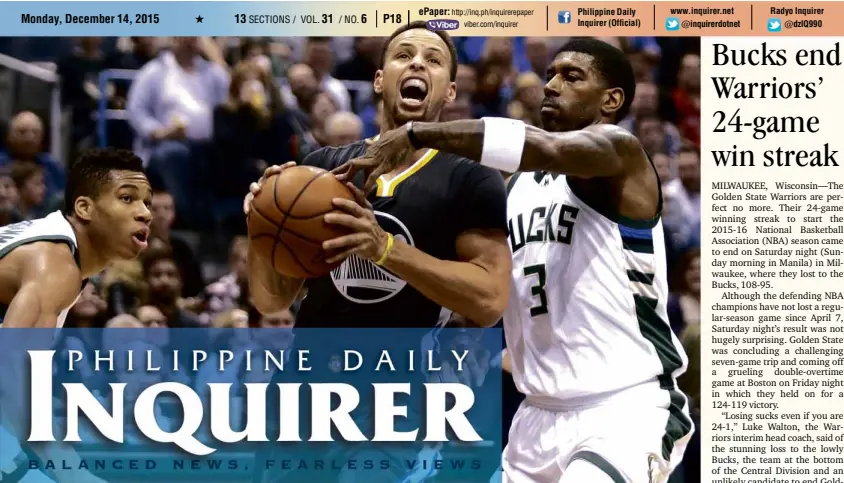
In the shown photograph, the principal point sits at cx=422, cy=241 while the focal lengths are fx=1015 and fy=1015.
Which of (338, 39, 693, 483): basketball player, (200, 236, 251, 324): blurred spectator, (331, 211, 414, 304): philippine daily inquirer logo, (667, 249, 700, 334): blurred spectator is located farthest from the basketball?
(667, 249, 700, 334): blurred spectator

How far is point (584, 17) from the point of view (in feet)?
12.8

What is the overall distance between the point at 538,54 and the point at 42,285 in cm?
205

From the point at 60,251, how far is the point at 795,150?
2.79 metres

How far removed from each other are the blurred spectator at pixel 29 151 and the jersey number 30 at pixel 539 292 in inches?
75.5

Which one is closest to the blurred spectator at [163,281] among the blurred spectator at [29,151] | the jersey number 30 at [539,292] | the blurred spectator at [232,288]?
the blurred spectator at [232,288]

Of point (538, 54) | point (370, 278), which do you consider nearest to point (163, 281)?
point (370, 278)

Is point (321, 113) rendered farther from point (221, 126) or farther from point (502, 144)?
point (502, 144)

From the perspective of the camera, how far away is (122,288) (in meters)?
4.09

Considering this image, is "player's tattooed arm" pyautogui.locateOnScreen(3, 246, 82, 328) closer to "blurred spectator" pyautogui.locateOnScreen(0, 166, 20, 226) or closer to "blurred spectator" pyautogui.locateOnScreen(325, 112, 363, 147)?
"blurred spectator" pyautogui.locateOnScreen(0, 166, 20, 226)

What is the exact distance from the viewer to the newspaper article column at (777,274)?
12.6ft

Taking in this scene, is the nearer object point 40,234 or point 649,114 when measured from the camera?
point 40,234

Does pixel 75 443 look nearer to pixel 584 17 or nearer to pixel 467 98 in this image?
pixel 467 98

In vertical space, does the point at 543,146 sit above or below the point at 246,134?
below

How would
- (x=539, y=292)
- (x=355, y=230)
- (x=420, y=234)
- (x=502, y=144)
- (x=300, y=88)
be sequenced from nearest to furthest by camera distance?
1. (x=502, y=144)
2. (x=355, y=230)
3. (x=539, y=292)
4. (x=420, y=234)
5. (x=300, y=88)
